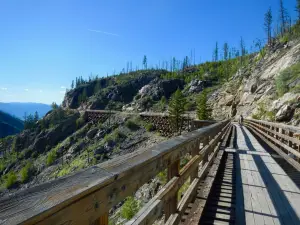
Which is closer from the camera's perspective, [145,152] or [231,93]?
[145,152]

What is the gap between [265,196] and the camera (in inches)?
173

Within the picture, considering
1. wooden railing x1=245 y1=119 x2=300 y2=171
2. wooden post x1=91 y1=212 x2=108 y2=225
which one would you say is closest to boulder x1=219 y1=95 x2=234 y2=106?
wooden railing x1=245 y1=119 x2=300 y2=171

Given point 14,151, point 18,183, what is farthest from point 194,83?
point 14,151

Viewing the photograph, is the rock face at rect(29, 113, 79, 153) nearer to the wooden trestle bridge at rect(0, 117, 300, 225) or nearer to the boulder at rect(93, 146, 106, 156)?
the boulder at rect(93, 146, 106, 156)

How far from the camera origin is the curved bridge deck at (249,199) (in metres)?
3.48

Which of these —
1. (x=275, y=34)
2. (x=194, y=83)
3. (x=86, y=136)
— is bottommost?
(x=86, y=136)

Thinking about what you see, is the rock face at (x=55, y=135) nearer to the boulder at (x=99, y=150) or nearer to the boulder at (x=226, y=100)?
the boulder at (x=99, y=150)

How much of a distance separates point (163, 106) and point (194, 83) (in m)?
16.2

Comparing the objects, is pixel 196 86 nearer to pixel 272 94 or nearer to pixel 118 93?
pixel 118 93

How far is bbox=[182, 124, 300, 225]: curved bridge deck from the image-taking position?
348cm

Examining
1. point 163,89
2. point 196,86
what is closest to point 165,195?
point 196,86

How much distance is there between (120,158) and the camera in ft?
5.49

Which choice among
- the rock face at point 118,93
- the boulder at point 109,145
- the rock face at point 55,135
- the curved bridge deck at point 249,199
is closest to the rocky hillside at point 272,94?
the curved bridge deck at point 249,199

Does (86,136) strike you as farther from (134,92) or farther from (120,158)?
(120,158)
